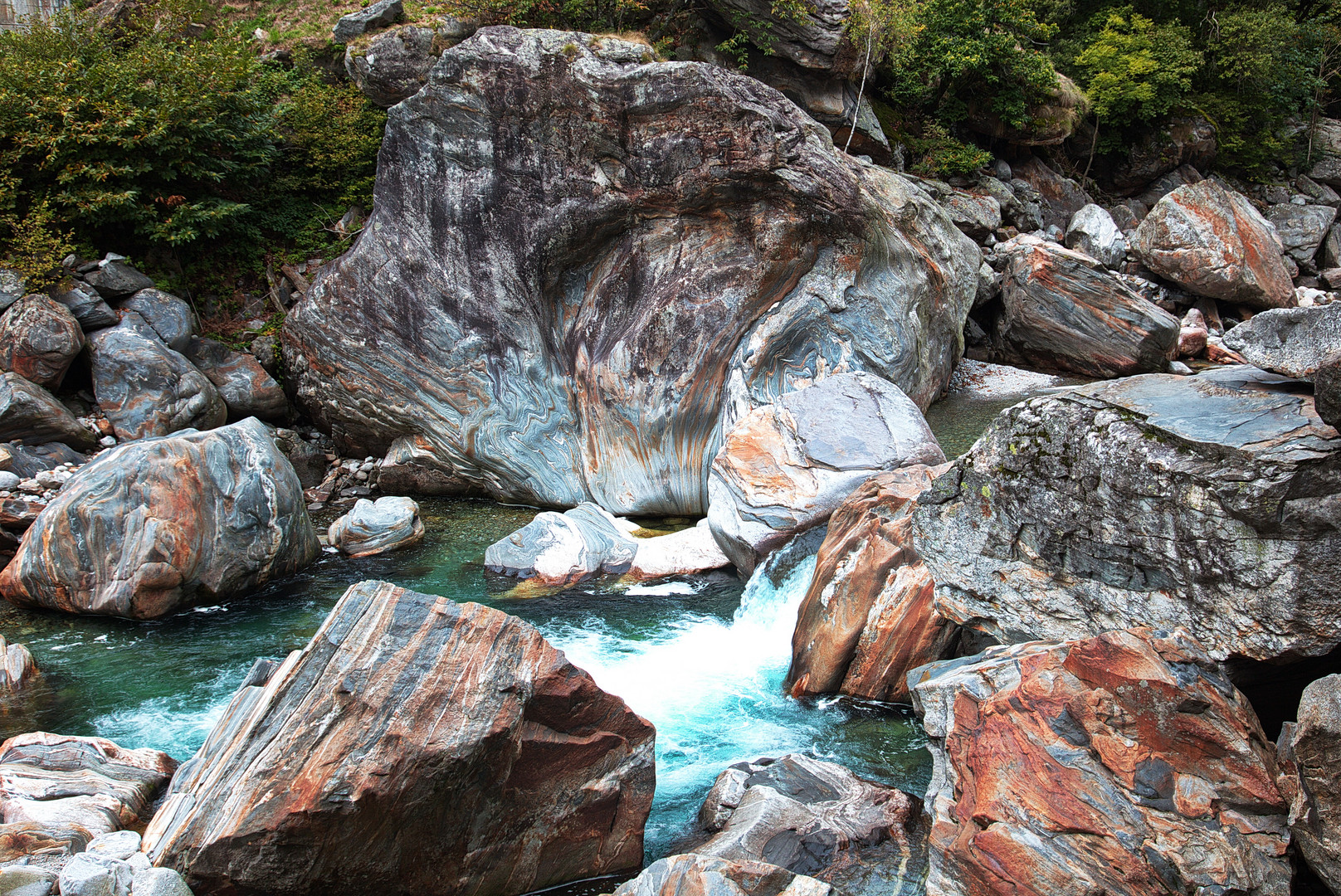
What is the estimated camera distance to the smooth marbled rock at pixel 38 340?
12.2 meters

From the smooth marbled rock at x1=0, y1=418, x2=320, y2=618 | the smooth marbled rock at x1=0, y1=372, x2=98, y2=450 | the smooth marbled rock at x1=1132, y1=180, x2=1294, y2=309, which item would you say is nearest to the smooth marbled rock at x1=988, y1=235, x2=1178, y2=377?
the smooth marbled rock at x1=1132, y1=180, x2=1294, y2=309

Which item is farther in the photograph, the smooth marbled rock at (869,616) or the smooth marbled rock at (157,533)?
the smooth marbled rock at (157,533)

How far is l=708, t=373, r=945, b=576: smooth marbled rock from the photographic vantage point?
31.9ft

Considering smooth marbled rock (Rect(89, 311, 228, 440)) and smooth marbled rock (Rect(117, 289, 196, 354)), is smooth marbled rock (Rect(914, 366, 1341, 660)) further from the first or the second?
smooth marbled rock (Rect(117, 289, 196, 354))

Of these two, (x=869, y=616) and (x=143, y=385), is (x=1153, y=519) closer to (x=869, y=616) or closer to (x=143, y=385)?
(x=869, y=616)

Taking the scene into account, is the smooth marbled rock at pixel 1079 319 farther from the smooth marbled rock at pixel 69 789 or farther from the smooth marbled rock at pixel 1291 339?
the smooth marbled rock at pixel 69 789

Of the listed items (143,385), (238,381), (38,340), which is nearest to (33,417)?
(38,340)

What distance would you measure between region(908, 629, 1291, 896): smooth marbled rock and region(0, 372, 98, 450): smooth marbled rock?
13.0 meters

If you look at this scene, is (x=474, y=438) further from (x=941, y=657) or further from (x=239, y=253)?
(x=941, y=657)

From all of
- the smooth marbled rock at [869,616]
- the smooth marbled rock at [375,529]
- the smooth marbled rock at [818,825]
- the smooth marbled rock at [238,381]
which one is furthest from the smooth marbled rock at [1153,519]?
the smooth marbled rock at [238,381]

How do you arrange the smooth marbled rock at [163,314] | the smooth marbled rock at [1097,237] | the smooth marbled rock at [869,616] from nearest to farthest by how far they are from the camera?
the smooth marbled rock at [869,616] < the smooth marbled rock at [163,314] < the smooth marbled rock at [1097,237]

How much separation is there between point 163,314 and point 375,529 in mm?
6173

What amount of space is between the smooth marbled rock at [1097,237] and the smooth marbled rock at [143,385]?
20.6 meters

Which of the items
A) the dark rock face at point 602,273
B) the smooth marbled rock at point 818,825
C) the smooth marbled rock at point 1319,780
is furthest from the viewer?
the dark rock face at point 602,273
